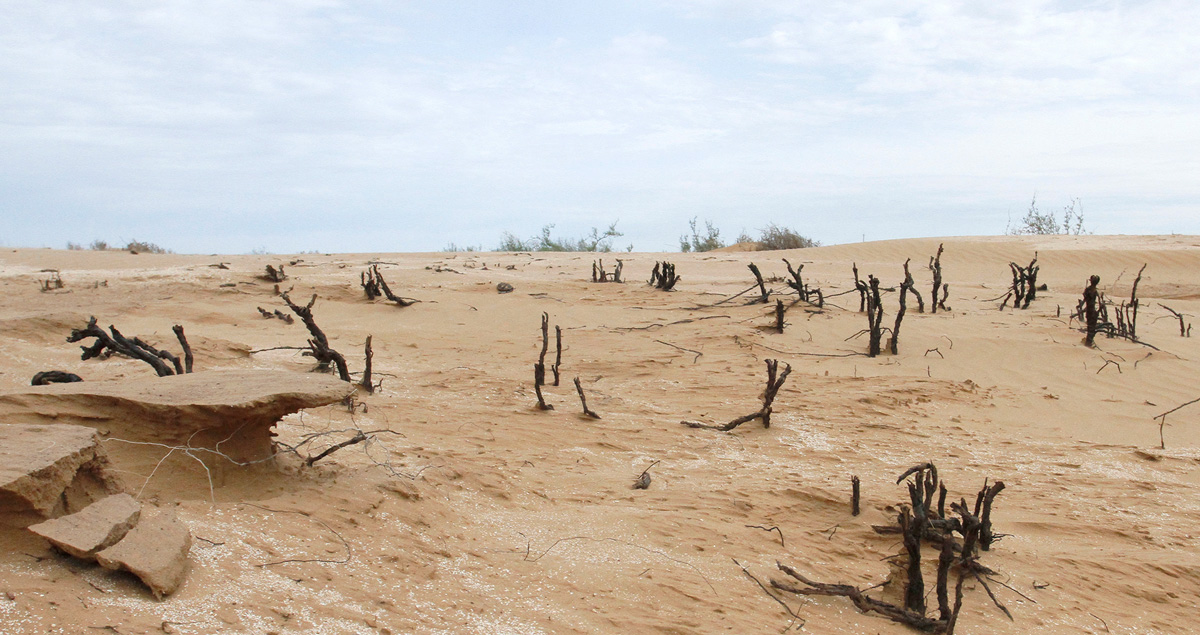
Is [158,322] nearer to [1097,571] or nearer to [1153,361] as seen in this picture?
[1097,571]

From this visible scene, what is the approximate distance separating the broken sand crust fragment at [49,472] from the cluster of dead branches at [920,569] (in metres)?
2.38

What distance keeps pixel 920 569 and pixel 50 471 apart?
2.95 meters

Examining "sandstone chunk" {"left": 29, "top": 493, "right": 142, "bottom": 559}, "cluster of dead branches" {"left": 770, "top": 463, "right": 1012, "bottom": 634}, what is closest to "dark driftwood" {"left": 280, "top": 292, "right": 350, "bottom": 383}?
"sandstone chunk" {"left": 29, "top": 493, "right": 142, "bottom": 559}

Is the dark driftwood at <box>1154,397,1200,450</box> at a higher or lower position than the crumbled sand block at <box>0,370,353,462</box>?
lower

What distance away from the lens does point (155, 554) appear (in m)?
2.29

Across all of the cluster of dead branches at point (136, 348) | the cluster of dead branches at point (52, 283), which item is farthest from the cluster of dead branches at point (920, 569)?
the cluster of dead branches at point (52, 283)

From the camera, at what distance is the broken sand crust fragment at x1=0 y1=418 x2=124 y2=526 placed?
2248mm

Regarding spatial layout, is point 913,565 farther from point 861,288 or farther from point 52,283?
point 52,283

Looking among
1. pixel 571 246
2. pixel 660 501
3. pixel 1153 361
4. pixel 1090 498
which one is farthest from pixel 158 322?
pixel 571 246

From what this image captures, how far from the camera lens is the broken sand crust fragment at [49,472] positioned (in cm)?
225

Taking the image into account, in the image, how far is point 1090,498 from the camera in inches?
167

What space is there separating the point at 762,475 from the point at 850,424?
4.07 feet

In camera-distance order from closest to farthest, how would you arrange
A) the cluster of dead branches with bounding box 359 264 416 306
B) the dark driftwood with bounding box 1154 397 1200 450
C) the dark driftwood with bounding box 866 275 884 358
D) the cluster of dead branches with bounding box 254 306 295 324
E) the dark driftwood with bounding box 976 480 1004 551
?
the dark driftwood with bounding box 976 480 1004 551 → the dark driftwood with bounding box 1154 397 1200 450 → the dark driftwood with bounding box 866 275 884 358 → the cluster of dead branches with bounding box 254 306 295 324 → the cluster of dead branches with bounding box 359 264 416 306

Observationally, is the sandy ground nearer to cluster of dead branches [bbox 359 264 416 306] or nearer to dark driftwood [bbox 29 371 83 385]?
Answer: cluster of dead branches [bbox 359 264 416 306]
